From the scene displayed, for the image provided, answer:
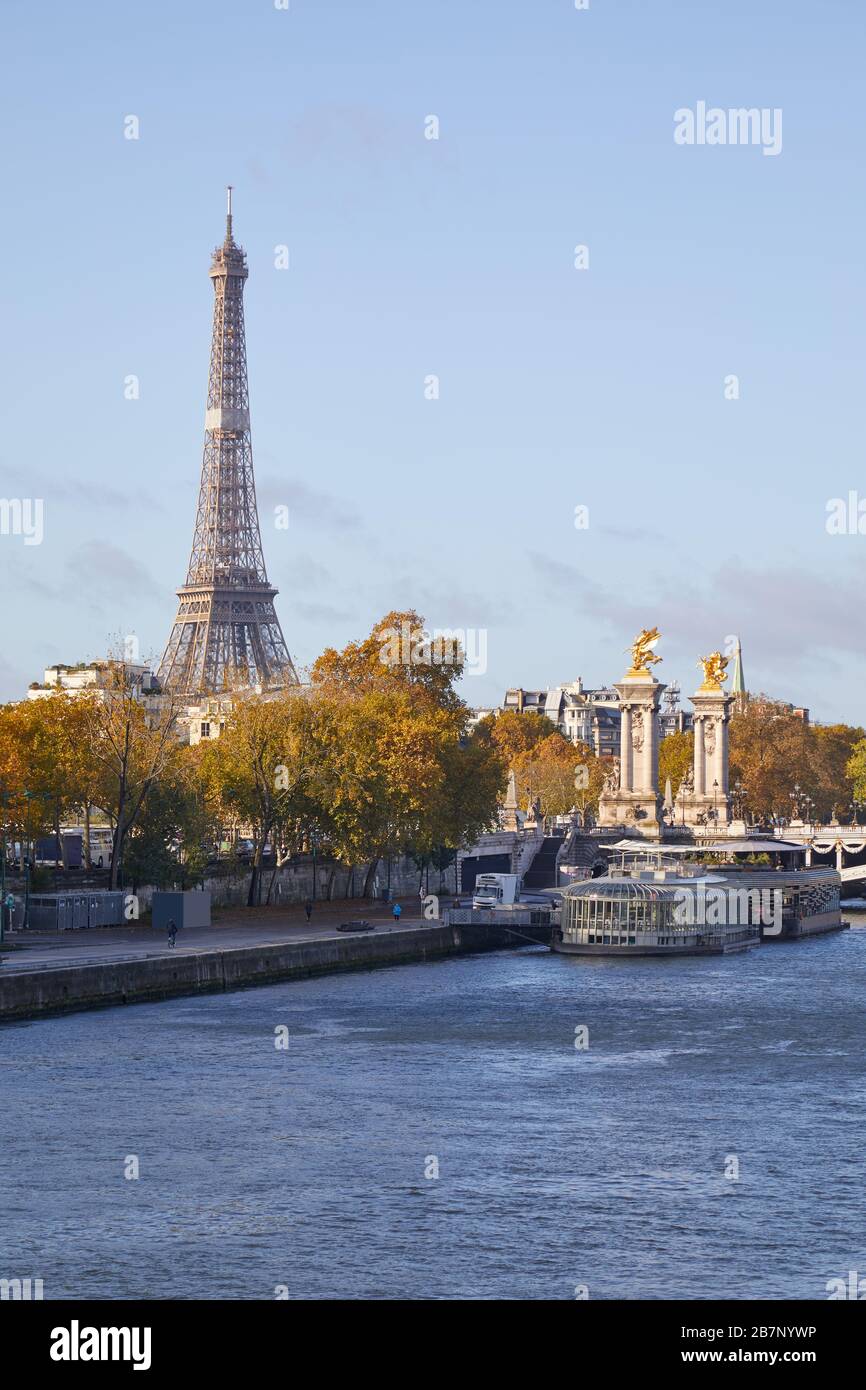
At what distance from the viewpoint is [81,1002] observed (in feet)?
221

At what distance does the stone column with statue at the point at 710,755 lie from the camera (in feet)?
536

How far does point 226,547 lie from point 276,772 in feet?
301

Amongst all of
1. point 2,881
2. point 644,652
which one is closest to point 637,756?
point 644,652

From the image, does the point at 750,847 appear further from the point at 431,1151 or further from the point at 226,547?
the point at 431,1151

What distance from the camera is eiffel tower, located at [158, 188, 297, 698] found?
609ft

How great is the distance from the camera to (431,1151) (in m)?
47.4

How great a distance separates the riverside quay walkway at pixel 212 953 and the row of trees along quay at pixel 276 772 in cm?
391

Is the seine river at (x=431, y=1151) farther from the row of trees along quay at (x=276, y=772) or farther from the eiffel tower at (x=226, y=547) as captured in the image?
the eiffel tower at (x=226, y=547)

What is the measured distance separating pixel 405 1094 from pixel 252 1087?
3.84 metres

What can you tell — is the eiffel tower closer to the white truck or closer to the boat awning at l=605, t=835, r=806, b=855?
the boat awning at l=605, t=835, r=806, b=855

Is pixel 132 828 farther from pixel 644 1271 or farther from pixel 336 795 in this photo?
pixel 644 1271

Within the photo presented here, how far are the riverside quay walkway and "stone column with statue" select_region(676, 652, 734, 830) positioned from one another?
61.5 meters

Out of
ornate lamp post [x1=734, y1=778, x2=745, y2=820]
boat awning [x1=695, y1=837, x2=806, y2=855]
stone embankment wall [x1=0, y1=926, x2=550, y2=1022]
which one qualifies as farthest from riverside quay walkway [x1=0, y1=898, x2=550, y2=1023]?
ornate lamp post [x1=734, y1=778, x2=745, y2=820]
